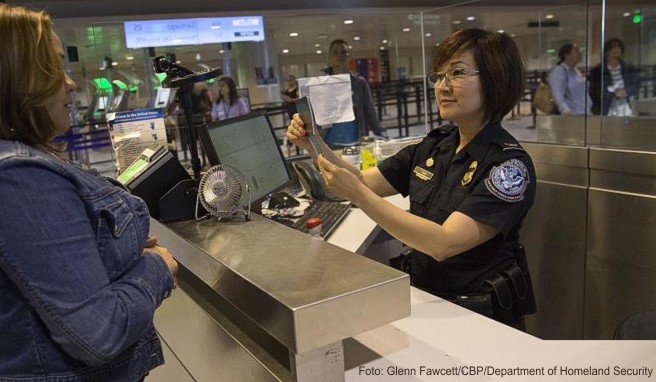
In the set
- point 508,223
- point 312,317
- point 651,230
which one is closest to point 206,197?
point 312,317

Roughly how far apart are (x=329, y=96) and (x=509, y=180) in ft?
6.26

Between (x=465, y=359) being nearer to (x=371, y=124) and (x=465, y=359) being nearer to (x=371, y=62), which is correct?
(x=371, y=124)

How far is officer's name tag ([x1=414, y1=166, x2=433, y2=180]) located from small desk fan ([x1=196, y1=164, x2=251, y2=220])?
23.1 inches

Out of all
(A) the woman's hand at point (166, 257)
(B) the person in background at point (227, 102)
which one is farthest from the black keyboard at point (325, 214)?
(B) the person in background at point (227, 102)

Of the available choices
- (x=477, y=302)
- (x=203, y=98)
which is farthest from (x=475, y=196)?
(x=203, y=98)

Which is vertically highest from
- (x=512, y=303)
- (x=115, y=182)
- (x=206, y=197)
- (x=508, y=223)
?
(x=115, y=182)

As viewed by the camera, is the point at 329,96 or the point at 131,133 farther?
the point at 329,96

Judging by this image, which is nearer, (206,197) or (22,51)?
(22,51)

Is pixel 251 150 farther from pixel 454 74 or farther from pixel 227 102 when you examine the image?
pixel 227 102

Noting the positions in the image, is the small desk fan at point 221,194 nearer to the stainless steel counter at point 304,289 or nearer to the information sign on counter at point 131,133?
the stainless steel counter at point 304,289

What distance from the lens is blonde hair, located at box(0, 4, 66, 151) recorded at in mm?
742

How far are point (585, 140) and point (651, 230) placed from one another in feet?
1.55

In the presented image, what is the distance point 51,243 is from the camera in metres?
0.71

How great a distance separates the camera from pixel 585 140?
7.86 ft
